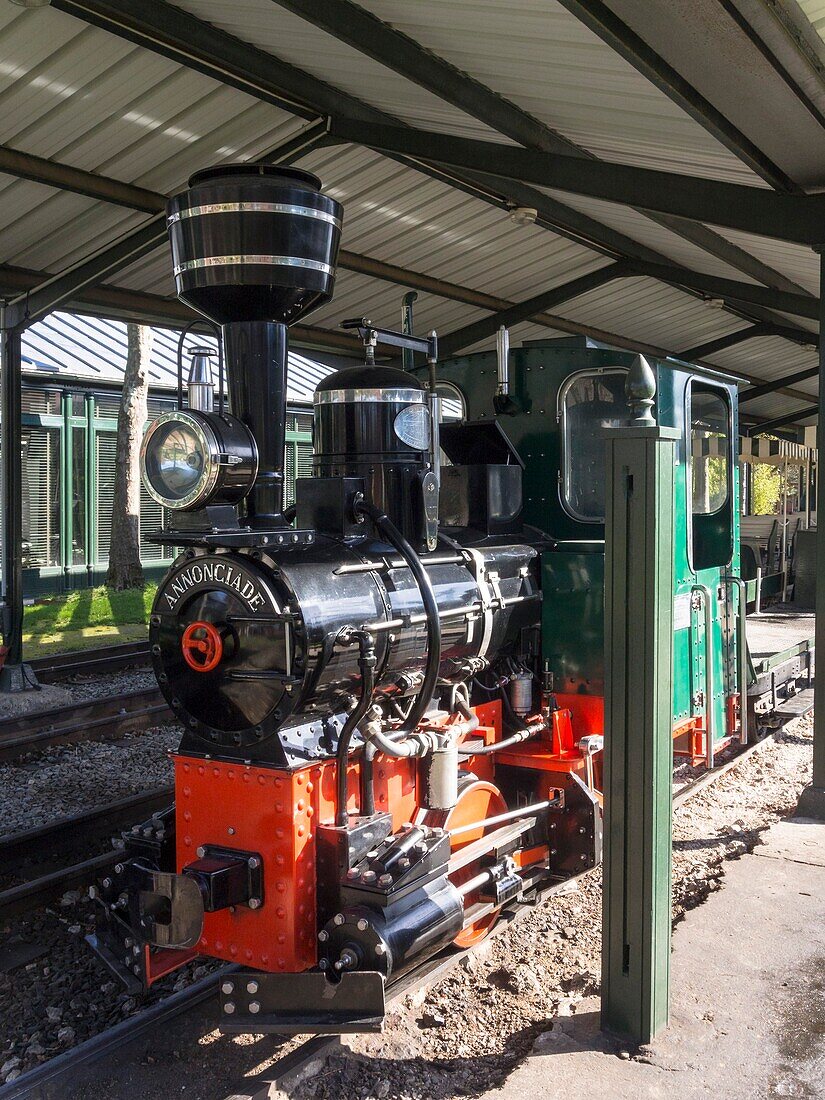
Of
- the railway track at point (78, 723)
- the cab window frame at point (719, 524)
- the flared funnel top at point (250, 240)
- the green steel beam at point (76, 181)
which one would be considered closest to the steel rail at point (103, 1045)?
the flared funnel top at point (250, 240)

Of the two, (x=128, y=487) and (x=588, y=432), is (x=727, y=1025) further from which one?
(x=128, y=487)

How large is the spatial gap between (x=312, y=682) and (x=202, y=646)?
1.29ft

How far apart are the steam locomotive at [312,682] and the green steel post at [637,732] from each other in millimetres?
590

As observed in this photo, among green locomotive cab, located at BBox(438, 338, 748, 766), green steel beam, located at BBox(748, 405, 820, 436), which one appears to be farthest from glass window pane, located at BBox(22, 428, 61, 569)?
green steel beam, located at BBox(748, 405, 820, 436)

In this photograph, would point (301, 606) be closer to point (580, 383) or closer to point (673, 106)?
point (580, 383)

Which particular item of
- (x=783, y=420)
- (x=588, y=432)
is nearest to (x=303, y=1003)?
(x=588, y=432)

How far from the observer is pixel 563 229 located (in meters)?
9.11

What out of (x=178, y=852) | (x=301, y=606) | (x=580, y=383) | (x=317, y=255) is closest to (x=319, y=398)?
(x=317, y=255)

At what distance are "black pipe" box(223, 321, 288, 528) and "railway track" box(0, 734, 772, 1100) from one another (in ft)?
5.36

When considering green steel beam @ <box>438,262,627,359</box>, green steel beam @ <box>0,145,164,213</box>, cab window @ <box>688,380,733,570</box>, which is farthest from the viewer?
green steel beam @ <box>438,262,627,359</box>

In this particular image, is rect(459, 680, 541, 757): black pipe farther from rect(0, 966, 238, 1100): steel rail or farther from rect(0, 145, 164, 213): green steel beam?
rect(0, 145, 164, 213): green steel beam

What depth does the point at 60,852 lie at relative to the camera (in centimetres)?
515

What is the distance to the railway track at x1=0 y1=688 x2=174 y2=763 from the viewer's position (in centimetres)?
691

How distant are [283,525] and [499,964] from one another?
1989mm
